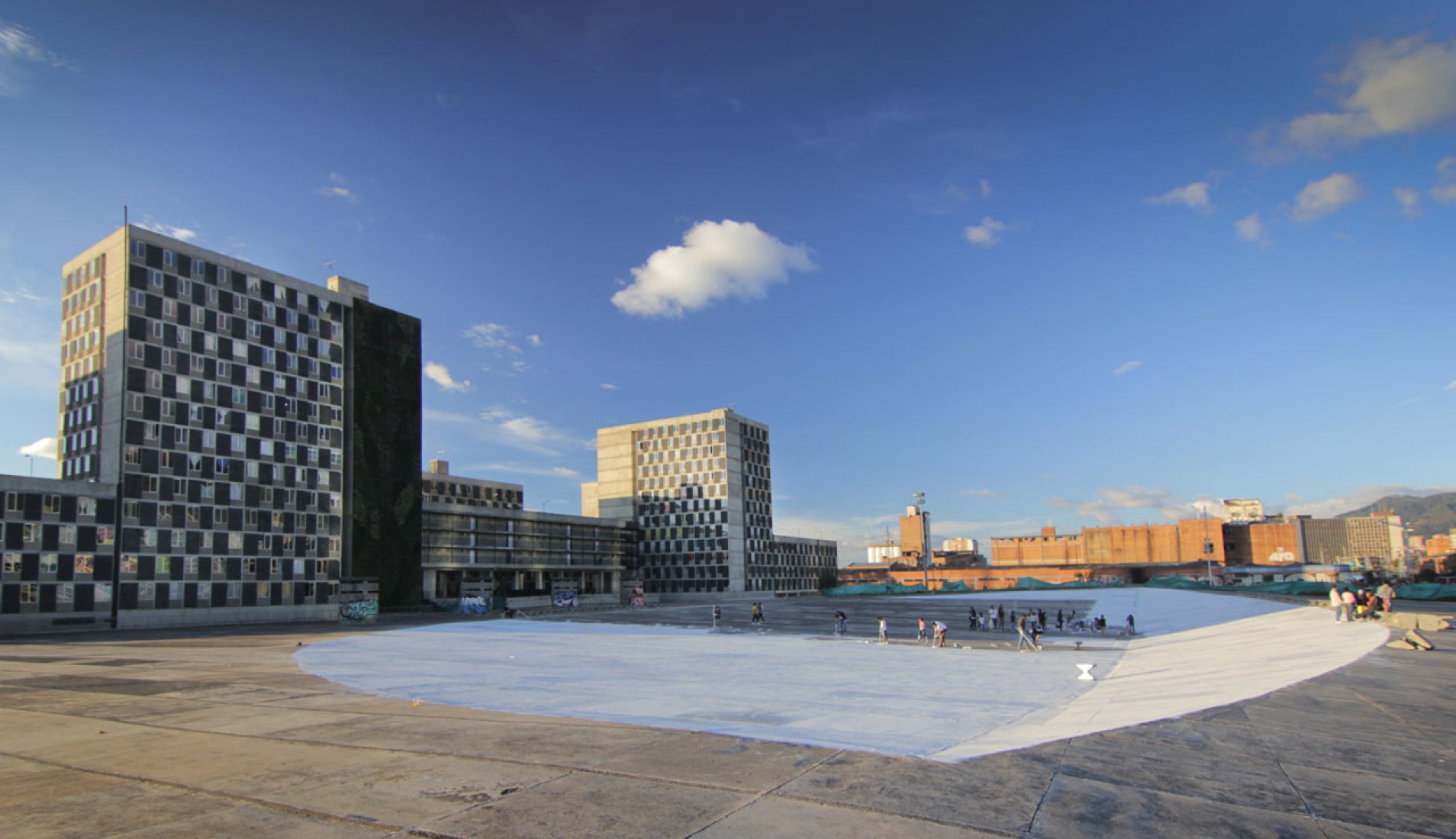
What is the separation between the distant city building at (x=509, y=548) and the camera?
387ft

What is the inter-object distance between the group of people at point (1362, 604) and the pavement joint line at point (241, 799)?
141 ft

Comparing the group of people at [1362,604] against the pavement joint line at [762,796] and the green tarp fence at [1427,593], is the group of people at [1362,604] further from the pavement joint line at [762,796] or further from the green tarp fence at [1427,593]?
the green tarp fence at [1427,593]

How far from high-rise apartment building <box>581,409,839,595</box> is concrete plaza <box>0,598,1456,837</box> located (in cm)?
13831

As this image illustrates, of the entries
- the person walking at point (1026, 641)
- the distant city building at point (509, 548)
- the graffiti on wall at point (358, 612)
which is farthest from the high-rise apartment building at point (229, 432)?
the person walking at point (1026, 641)

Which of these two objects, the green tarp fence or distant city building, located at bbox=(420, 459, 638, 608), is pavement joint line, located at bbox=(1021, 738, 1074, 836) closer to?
the green tarp fence

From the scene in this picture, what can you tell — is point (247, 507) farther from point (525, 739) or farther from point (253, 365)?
point (525, 739)

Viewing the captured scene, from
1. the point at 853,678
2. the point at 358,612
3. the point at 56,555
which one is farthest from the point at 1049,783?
the point at 358,612

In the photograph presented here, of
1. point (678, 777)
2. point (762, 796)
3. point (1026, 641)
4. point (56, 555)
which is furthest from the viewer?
point (56, 555)

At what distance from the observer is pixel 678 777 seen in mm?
11656

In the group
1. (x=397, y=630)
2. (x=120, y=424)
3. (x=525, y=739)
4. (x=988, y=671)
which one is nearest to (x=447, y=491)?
(x=120, y=424)

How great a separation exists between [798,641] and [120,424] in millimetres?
66981

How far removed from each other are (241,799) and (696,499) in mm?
148940

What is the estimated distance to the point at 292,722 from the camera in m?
17.1

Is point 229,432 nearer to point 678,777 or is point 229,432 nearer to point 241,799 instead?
point 241,799
